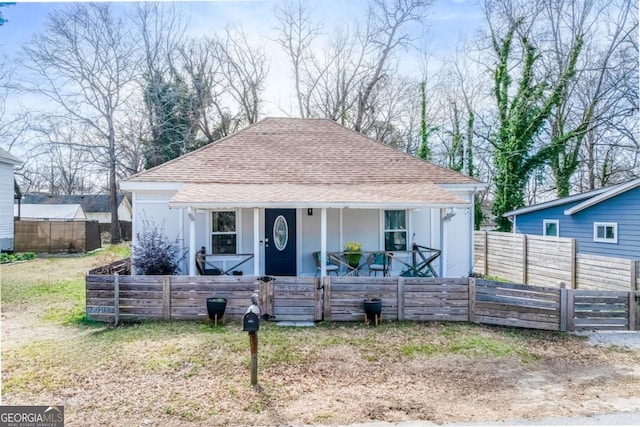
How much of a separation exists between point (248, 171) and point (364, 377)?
7471 millimetres

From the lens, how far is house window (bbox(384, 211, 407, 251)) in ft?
36.9

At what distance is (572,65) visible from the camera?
18.2 m

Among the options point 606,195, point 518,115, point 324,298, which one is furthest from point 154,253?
point 518,115

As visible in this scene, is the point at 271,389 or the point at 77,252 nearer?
the point at 271,389

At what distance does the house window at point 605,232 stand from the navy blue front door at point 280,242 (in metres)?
10.2

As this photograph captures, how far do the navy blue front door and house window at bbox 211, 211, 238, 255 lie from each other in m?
0.89

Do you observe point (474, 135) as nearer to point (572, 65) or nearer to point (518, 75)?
point (518, 75)

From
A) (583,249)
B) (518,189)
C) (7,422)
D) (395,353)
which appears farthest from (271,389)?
(518,189)

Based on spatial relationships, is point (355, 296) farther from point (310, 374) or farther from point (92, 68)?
point (92, 68)

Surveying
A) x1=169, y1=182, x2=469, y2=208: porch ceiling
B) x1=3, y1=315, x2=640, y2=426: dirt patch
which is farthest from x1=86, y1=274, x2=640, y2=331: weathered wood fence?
x1=169, y1=182, x2=469, y2=208: porch ceiling

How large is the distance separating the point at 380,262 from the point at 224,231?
14.4 feet

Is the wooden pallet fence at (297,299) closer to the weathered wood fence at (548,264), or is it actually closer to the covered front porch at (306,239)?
the covered front porch at (306,239)

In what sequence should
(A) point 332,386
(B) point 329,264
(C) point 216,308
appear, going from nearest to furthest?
1. (A) point 332,386
2. (C) point 216,308
3. (B) point 329,264

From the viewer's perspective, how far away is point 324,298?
7852 millimetres
